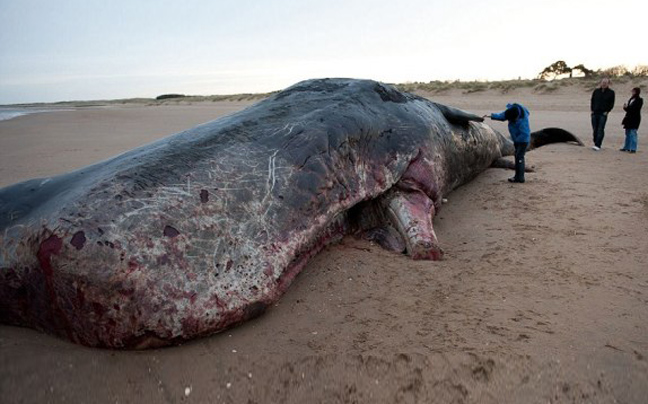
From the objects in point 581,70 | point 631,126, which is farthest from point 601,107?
point 581,70

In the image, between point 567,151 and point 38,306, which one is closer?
point 38,306

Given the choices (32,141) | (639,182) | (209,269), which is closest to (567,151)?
(639,182)

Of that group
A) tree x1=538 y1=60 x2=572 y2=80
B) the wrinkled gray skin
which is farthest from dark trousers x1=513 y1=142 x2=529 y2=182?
tree x1=538 y1=60 x2=572 y2=80

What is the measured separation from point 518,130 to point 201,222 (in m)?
4.59

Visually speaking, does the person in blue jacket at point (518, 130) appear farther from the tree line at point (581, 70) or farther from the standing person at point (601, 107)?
the tree line at point (581, 70)

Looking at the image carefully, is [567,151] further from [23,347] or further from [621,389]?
[23,347]

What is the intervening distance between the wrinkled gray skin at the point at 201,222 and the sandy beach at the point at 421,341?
0.49ft

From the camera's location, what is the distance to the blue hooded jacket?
5.77 metres

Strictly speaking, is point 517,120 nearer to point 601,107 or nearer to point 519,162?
point 519,162

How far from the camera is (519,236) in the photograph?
388cm

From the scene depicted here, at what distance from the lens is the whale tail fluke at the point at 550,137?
8.50 m

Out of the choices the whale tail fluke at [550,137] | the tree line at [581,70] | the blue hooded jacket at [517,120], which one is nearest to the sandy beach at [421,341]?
the blue hooded jacket at [517,120]

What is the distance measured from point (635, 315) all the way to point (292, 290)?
1958mm

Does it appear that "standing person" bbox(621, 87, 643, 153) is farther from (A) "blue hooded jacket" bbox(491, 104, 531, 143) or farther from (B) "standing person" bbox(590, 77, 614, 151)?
(A) "blue hooded jacket" bbox(491, 104, 531, 143)
